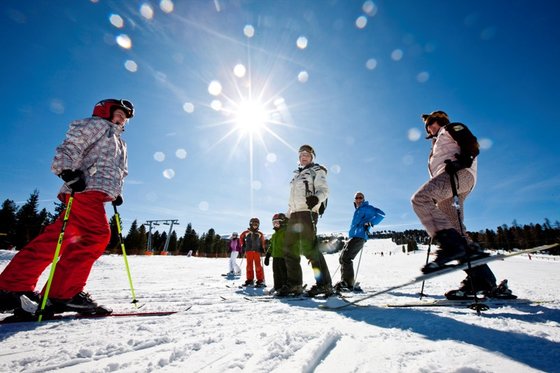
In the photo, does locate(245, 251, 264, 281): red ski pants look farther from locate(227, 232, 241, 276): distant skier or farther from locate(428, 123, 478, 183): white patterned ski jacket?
locate(428, 123, 478, 183): white patterned ski jacket

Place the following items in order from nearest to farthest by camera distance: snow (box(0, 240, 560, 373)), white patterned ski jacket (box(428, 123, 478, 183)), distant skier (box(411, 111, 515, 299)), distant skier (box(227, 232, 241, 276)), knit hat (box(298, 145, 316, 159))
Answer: snow (box(0, 240, 560, 373)) < distant skier (box(411, 111, 515, 299)) < white patterned ski jacket (box(428, 123, 478, 183)) < knit hat (box(298, 145, 316, 159)) < distant skier (box(227, 232, 241, 276))

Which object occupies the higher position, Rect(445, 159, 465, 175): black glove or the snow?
Rect(445, 159, 465, 175): black glove

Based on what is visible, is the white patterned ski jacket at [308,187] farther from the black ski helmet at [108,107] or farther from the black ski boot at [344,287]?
the black ski helmet at [108,107]

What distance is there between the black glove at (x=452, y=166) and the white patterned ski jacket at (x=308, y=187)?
1.80 meters

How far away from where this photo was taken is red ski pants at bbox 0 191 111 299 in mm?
2342

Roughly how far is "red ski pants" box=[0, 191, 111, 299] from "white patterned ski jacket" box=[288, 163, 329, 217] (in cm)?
265

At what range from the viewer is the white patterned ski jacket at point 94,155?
263 centimetres

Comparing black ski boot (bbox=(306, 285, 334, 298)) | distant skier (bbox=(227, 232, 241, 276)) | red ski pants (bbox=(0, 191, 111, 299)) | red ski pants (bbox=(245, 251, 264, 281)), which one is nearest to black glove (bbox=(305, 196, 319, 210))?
black ski boot (bbox=(306, 285, 334, 298))

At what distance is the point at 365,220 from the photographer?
573 centimetres

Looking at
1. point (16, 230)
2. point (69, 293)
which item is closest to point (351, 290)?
point (69, 293)

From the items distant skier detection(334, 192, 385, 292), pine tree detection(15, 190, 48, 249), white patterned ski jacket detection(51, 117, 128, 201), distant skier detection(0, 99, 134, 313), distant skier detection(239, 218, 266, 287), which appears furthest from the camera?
pine tree detection(15, 190, 48, 249)

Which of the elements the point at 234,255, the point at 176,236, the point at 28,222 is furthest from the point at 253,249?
the point at 176,236

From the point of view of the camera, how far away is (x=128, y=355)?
4.15 ft

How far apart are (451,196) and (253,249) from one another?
19.2 feet
